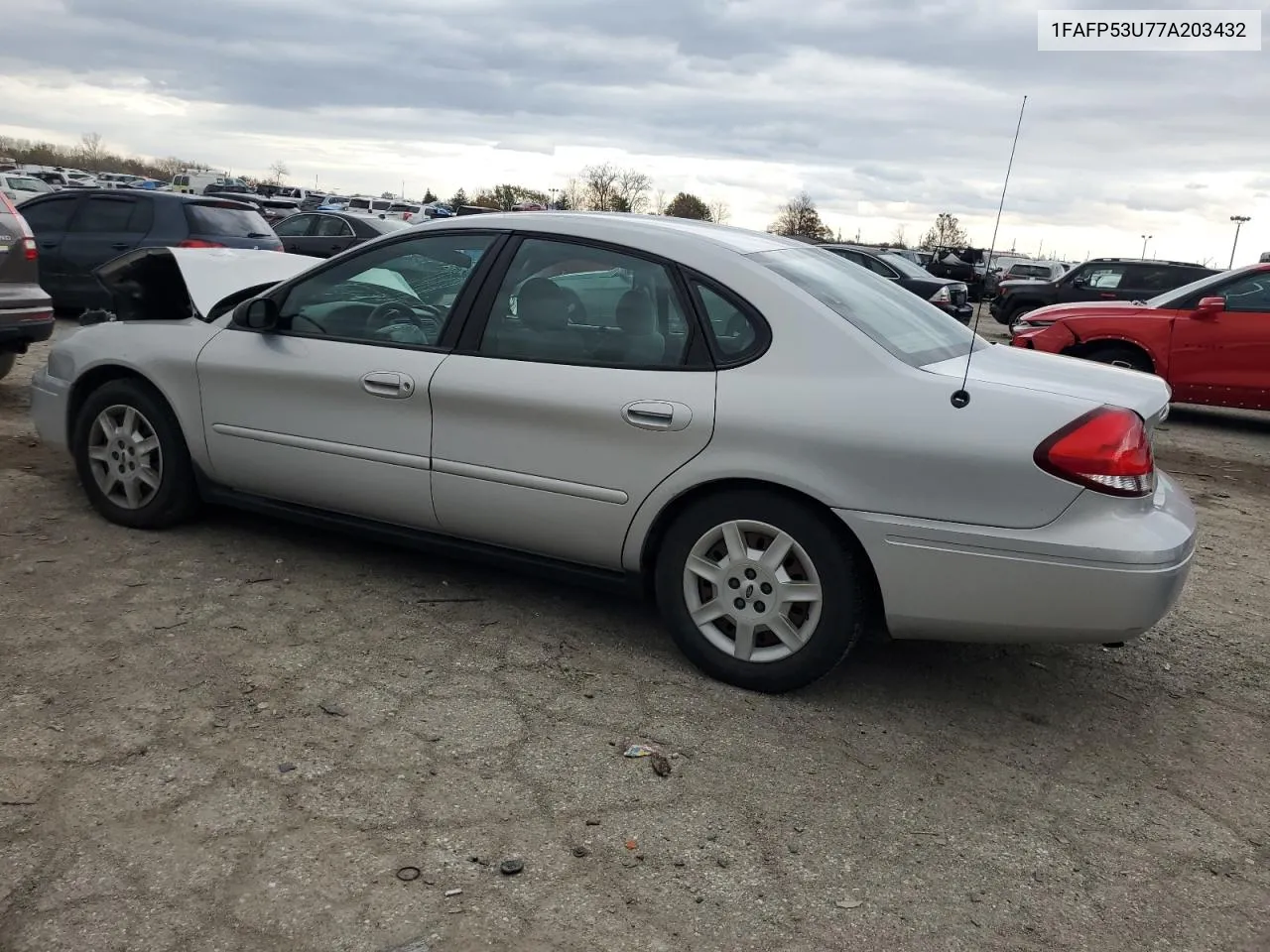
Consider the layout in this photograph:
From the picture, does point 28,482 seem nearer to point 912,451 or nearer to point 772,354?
point 772,354

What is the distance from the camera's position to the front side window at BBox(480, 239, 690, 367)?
352cm

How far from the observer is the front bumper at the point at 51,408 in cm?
476

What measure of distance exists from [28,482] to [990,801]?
192 inches

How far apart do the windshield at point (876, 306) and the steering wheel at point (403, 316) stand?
1.22m

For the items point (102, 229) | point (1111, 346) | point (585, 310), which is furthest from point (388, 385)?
point (102, 229)

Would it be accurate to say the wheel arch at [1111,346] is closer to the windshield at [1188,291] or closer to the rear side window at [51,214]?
the windshield at [1188,291]

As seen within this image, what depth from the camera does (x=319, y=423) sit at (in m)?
4.09

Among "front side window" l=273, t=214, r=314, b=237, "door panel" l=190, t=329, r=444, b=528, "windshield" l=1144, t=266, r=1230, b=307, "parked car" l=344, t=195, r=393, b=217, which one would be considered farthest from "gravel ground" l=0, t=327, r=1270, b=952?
"parked car" l=344, t=195, r=393, b=217

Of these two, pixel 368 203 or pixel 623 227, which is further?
pixel 368 203

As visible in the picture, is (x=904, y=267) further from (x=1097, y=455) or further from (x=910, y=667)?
(x=1097, y=455)

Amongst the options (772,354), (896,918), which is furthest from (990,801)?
(772,354)

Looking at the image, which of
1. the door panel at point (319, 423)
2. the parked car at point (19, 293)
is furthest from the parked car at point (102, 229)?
the door panel at point (319, 423)

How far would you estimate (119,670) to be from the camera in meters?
3.35

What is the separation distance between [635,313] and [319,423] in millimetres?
1397
